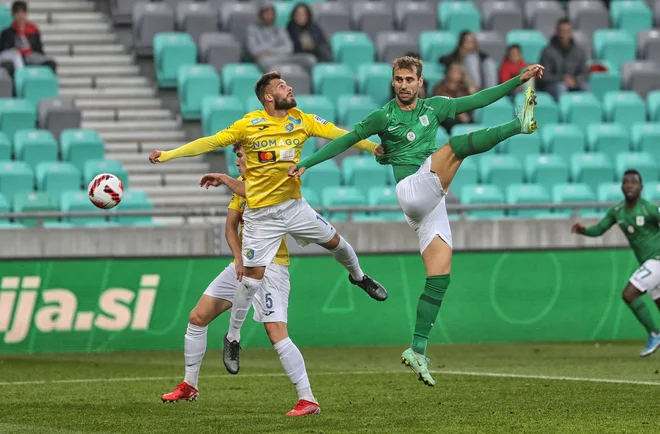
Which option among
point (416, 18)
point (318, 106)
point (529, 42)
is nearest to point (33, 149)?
point (318, 106)

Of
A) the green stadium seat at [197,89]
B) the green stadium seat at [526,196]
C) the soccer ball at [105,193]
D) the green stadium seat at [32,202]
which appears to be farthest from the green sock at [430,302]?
the green stadium seat at [197,89]

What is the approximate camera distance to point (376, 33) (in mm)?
21891

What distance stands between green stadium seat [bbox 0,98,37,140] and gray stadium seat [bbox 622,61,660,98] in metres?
9.69

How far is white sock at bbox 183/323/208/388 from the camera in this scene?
10.4 metres

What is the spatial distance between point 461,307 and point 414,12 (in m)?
6.64

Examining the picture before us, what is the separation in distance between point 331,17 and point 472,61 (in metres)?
2.68

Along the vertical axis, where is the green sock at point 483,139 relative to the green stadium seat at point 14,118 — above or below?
above

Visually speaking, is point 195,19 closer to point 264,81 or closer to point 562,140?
point 562,140

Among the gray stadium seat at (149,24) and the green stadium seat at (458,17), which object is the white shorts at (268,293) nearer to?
the gray stadium seat at (149,24)

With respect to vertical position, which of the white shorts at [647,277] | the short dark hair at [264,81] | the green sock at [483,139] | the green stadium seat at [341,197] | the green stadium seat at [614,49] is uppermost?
the short dark hair at [264,81]

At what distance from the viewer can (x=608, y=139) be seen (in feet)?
65.5

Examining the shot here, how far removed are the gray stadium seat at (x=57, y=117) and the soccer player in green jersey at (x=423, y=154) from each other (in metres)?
9.38

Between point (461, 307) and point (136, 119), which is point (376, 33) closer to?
point (136, 119)

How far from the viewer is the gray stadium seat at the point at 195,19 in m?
20.8
